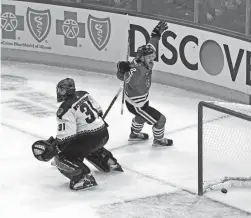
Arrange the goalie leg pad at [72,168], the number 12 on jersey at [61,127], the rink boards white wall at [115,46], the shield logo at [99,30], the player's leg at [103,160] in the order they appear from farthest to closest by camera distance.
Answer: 1. the shield logo at [99,30]
2. the rink boards white wall at [115,46]
3. the player's leg at [103,160]
4. the goalie leg pad at [72,168]
5. the number 12 on jersey at [61,127]

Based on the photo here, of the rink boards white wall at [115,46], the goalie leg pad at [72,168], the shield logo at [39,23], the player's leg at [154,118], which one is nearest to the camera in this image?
the goalie leg pad at [72,168]

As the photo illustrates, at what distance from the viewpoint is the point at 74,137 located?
7.62 metres

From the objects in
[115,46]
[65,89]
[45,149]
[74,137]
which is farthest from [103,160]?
[115,46]

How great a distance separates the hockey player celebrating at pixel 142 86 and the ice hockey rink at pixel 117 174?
0.26 metres

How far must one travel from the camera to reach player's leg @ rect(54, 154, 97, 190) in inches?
303

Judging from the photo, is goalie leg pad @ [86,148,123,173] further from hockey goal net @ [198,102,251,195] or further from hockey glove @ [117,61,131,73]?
hockey glove @ [117,61,131,73]

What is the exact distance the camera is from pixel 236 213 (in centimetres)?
727

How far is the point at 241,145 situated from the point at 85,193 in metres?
1.61

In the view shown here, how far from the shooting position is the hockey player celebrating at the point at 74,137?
7.53 meters

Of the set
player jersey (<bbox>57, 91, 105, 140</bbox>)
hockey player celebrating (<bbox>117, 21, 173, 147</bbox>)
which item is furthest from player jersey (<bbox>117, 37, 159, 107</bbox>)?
player jersey (<bbox>57, 91, 105, 140</bbox>)

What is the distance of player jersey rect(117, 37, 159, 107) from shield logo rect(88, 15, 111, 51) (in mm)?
3279

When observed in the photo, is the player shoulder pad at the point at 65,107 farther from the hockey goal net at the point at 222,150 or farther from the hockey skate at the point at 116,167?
the hockey goal net at the point at 222,150

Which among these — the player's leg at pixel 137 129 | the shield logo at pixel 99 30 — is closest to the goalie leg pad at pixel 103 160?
the player's leg at pixel 137 129

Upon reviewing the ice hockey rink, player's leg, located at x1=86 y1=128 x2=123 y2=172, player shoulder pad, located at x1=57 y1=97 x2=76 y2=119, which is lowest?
the ice hockey rink
